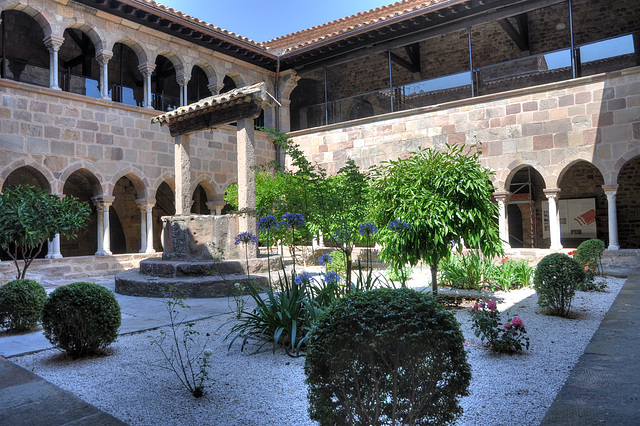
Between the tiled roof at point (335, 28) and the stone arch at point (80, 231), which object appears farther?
the stone arch at point (80, 231)

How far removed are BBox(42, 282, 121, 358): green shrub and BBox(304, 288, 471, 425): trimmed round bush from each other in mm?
2315

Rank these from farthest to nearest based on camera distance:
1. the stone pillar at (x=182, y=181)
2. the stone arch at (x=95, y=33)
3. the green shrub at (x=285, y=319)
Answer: the stone arch at (x=95, y=33), the stone pillar at (x=182, y=181), the green shrub at (x=285, y=319)

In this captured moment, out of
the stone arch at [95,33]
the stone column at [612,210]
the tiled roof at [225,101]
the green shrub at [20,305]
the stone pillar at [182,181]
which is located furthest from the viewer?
the stone arch at [95,33]

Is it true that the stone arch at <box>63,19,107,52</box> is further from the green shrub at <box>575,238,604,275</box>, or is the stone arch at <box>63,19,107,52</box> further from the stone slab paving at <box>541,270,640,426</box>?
the stone slab paving at <box>541,270,640,426</box>

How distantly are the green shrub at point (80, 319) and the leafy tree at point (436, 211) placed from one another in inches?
113

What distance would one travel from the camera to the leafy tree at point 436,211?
16.6 ft

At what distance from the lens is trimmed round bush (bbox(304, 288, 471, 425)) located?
5.64 feet

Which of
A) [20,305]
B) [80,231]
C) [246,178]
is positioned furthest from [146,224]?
[20,305]

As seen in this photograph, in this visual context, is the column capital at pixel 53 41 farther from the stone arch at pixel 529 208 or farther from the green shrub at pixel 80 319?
the stone arch at pixel 529 208

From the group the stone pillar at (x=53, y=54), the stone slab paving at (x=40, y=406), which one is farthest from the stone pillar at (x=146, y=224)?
the stone slab paving at (x=40, y=406)

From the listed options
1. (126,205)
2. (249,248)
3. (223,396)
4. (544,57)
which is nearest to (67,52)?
(126,205)

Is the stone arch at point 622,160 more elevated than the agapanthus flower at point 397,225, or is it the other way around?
the stone arch at point 622,160

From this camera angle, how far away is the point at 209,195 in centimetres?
1206

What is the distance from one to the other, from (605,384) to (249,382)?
211cm
